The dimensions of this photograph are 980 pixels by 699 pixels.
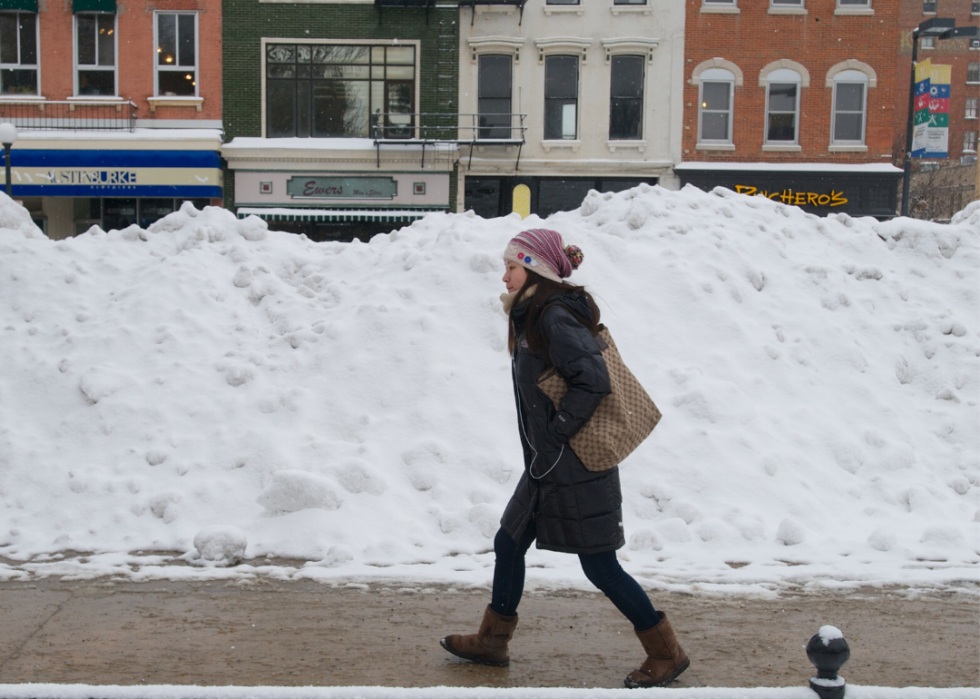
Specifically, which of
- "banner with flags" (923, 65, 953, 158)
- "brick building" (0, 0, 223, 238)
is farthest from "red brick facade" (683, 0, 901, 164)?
"brick building" (0, 0, 223, 238)

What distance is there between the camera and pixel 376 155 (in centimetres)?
2198

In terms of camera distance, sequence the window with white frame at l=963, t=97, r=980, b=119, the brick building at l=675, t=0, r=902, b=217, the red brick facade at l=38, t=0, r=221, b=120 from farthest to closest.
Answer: the window with white frame at l=963, t=97, r=980, b=119 → the brick building at l=675, t=0, r=902, b=217 → the red brick facade at l=38, t=0, r=221, b=120

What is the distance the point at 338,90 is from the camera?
2250 cm

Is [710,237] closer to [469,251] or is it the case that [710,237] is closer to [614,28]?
[469,251]

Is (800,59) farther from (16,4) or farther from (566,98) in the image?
(16,4)

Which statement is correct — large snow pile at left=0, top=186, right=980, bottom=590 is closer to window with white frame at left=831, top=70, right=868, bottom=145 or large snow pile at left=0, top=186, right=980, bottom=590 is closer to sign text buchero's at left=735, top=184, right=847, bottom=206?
sign text buchero's at left=735, top=184, right=847, bottom=206

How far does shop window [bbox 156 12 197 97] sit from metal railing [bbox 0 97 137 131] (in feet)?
3.42

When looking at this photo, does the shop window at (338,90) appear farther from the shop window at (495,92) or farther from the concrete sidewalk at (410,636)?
the concrete sidewalk at (410,636)

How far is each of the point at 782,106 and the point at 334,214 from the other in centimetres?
1159

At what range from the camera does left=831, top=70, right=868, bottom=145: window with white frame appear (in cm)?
2309

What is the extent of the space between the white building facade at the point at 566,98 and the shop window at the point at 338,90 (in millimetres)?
1594

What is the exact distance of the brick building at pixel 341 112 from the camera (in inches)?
867

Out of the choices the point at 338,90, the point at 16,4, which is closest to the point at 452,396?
the point at 338,90

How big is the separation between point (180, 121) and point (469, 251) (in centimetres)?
1631
